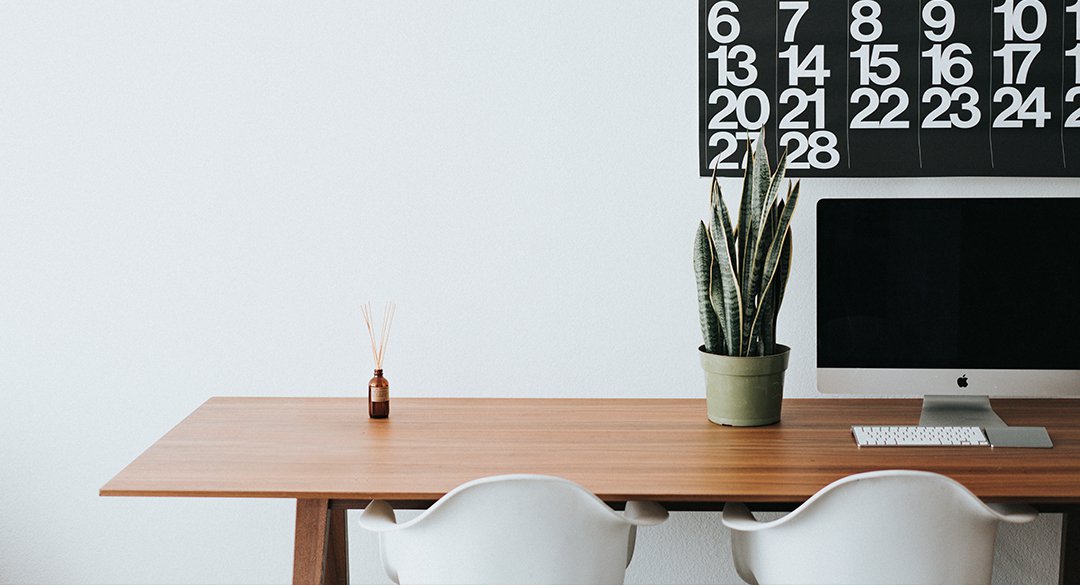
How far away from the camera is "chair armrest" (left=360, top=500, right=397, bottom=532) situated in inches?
70.4

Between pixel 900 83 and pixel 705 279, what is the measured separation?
0.71 metres

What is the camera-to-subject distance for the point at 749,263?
2.17 m

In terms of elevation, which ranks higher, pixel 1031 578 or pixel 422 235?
pixel 422 235

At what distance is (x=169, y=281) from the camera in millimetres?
2607

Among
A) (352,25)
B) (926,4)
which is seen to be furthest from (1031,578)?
(352,25)

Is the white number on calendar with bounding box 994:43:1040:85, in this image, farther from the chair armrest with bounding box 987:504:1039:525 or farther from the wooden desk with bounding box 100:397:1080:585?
the chair armrest with bounding box 987:504:1039:525

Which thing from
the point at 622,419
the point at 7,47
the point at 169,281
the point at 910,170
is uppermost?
the point at 7,47

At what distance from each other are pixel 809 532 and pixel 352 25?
1580mm

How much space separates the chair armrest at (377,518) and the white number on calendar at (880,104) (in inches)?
54.9

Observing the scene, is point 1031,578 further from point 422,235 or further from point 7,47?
point 7,47

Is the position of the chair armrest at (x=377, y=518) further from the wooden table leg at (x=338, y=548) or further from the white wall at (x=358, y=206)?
the white wall at (x=358, y=206)

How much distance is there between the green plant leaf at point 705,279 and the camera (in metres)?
2.21

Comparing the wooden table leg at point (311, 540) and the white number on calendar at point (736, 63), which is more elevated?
the white number on calendar at point (736, 63)

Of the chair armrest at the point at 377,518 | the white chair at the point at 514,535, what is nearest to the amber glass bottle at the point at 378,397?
the chair armrest at the point at 377,518
